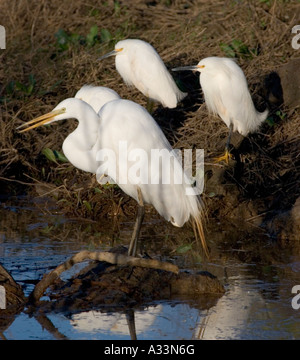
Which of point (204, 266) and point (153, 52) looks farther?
point (153, 52)

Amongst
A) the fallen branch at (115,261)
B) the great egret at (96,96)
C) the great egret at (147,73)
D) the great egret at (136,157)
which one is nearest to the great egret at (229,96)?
the great egret at (147,73)

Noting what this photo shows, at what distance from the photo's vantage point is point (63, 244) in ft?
18.7

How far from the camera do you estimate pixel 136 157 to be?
487 cm

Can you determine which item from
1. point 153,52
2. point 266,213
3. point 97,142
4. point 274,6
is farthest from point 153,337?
point 274,6

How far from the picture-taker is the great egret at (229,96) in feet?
21.9

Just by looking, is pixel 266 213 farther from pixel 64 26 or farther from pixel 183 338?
pixel 64 26

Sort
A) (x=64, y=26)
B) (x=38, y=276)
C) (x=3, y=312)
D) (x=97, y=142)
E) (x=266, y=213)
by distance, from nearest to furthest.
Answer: (x=3, y=312) → (x=38, y=276) → (x=97, y=142) → (x=266, y=213) → (x=64, y=26)

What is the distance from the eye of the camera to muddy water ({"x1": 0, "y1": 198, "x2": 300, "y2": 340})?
12.9 ft

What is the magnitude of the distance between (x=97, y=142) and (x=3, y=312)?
1.46m

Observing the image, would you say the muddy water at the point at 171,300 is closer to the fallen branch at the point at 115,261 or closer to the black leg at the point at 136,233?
the fallen branch at the point at 115,261

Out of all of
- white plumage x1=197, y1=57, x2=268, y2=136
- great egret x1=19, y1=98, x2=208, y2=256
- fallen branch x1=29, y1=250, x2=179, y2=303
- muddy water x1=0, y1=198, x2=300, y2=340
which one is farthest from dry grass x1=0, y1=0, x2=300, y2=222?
→ fallen branch x1=29, y1=250, x2=179, y2=303

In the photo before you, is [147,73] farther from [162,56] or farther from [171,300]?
[171,300]

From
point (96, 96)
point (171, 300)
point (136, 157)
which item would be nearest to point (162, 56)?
point (96, 96)

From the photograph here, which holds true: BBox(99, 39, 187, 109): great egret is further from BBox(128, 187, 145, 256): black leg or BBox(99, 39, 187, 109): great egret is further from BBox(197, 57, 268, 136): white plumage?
BBox(128, 187, 145, 256): black leg
